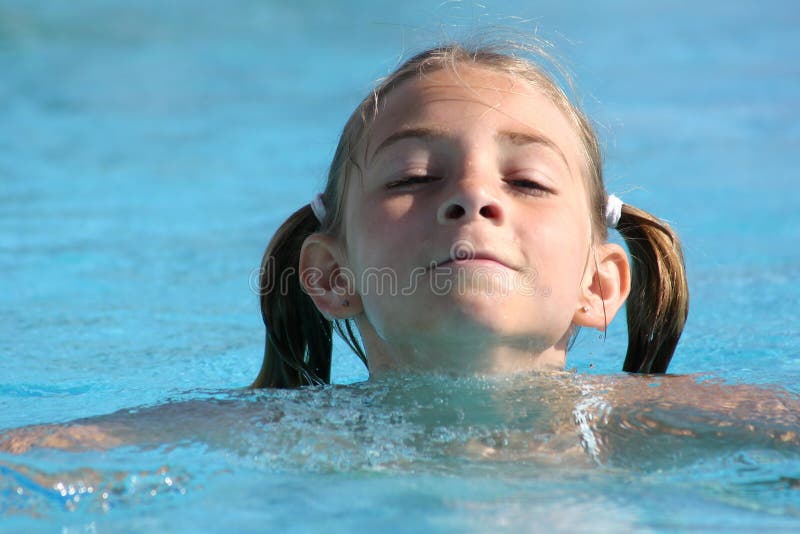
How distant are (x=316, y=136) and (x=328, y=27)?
8.11 ft

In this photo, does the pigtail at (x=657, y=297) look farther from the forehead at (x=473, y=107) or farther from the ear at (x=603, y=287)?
the forehead at (x=473, y=107)

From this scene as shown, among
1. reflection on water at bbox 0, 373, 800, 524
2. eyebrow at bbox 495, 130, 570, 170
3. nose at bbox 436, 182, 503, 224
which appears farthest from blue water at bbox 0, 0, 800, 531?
eyebrow at bbox 495, 130, 570, 170

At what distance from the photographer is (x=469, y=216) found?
227 centimetres

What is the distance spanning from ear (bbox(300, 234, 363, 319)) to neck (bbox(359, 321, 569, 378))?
0.32 ft

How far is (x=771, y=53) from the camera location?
8625mm

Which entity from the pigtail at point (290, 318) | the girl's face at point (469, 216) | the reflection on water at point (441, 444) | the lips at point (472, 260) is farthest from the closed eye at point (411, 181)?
the pigtail at point (290, 318)

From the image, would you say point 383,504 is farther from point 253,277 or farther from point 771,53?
point 771,53

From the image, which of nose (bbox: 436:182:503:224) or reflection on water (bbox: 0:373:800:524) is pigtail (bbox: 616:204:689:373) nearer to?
reflection on water (bbox: 0:373:800:524)

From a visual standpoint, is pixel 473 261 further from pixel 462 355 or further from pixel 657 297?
pixel 657 297

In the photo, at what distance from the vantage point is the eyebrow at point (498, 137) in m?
2.47

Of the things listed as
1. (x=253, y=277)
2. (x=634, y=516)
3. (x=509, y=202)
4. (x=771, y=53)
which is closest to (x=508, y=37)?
(x=509, y=202)

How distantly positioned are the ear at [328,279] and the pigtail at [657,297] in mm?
876

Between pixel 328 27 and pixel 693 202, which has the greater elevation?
pixel 328 27

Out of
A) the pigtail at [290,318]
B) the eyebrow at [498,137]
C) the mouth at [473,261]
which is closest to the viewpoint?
the mouth at [473,261]
